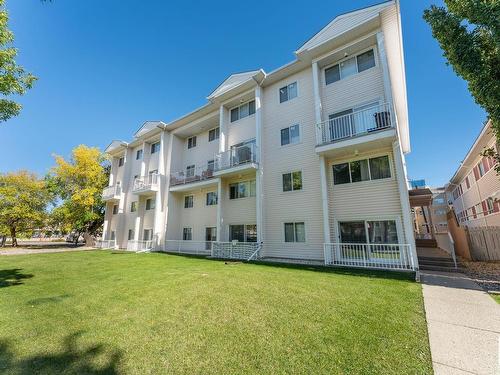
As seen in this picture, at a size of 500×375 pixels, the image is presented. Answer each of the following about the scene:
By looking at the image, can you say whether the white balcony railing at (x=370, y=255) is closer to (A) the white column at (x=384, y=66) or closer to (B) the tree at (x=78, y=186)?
(A) the white column at (x=384, y=66)

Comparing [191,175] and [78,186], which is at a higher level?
[78,186]

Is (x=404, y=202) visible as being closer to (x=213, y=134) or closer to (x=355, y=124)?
(x=355, y=124)

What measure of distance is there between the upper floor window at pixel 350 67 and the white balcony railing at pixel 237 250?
35.0 feet

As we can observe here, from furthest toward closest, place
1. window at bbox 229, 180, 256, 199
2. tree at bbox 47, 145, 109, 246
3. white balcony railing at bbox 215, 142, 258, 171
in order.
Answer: tree at bbox 47, 145, 109, 246 < window at bbox 229, 180, 256, 199 < white balcony railing at bbox 215, 142, 258, 171

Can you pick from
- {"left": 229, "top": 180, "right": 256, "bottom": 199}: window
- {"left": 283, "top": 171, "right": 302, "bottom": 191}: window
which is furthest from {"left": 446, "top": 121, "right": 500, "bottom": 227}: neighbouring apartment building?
{"left": 229, "top": 180, "right": 256, "bottom": 199}: window

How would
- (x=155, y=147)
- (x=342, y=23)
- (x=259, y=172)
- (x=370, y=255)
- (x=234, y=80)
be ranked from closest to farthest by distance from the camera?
(x=370, y=255)
(x=342, y=23)
(x=259, y=172)
(x=234, y=80)
(x=155, y=147)

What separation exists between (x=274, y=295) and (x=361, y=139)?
26.9 ft

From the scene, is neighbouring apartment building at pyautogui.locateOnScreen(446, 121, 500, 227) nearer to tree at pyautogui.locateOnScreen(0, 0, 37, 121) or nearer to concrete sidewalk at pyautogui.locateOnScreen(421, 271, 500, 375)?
concrete sidewalk at pyautogui.locateOnScreen(421, 271, 500, 375)

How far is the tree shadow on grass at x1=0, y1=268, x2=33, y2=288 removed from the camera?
7.09m

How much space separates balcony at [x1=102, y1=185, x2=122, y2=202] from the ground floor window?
22503mm

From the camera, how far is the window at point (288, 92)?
550 inches

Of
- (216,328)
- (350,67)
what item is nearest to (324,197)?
(350,67)

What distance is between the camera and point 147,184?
65.6 feet

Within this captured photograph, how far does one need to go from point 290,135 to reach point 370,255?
8006mm
